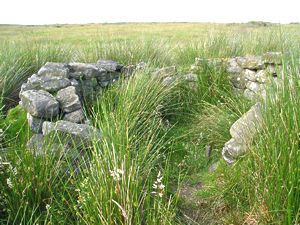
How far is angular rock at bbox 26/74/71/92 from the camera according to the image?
12.7 feet

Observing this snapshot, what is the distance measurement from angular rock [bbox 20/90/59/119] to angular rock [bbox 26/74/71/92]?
0.99ft

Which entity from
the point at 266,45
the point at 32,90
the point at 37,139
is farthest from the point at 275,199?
the point at 266,45

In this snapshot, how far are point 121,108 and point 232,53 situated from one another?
467 centimetres

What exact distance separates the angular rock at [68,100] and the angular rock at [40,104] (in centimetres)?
12

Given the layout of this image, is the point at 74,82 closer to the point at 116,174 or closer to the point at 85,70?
the point at 85,70

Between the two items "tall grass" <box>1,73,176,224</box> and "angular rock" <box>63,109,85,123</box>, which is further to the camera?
"angular rock" <box>63,109,85,123</box>

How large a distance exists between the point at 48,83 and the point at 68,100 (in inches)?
20.5

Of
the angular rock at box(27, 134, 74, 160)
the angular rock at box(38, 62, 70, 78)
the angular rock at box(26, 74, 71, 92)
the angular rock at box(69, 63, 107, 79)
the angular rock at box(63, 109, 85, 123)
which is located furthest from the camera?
the angular rock at box(69, 63, 107, 79)

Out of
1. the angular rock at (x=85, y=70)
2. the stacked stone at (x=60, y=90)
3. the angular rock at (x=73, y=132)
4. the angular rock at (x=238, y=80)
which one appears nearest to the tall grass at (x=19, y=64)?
the stacked stone at (x=60, y=90)

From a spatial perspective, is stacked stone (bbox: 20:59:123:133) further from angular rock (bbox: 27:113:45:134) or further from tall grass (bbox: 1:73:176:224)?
tall grass (bbox: 1:73:176:224)

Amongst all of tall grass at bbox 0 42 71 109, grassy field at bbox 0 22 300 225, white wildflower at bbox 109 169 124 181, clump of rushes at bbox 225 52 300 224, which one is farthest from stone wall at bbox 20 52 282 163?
tall grass at bbox 0 42 71 109

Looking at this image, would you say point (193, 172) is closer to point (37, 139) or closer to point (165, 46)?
point (37, 139)

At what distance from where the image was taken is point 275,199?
6.24ft

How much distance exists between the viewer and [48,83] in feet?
12.8
